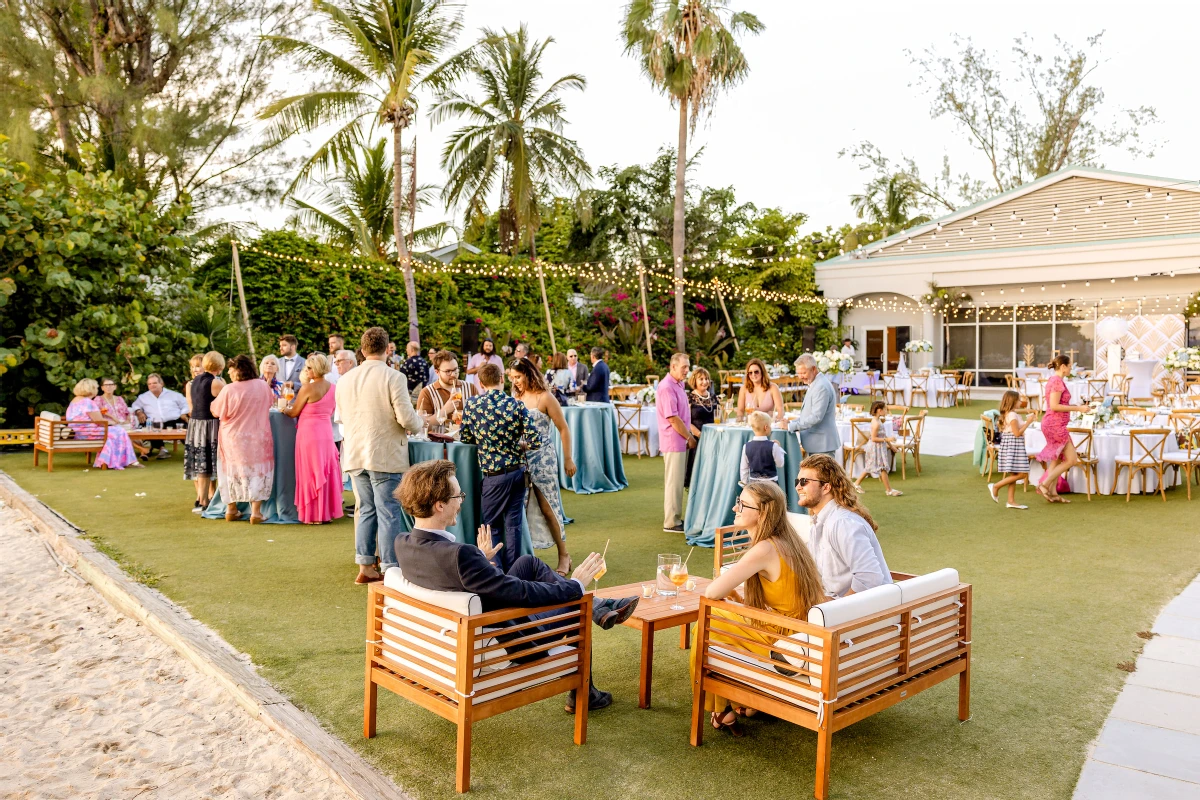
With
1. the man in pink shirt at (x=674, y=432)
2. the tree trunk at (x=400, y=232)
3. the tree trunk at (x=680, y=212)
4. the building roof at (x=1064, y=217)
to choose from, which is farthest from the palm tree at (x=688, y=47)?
the man in pink shirt at (x=674, y=432)

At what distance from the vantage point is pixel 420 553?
123 inches

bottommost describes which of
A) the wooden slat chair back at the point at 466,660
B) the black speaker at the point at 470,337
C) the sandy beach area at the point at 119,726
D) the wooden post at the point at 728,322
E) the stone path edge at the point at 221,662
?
the sandy beach area at the point at 119,726

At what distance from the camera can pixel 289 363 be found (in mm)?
12289

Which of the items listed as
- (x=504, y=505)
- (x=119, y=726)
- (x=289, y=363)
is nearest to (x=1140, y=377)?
(x=289, y=363)

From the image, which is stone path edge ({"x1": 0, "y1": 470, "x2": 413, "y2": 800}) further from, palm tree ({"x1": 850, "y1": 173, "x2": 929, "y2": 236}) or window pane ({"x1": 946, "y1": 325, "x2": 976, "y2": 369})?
palm tree ({"x1": 850, "y1": 173, "x2": 929, "y2": 236})

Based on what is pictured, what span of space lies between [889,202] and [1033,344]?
12038 millimetres

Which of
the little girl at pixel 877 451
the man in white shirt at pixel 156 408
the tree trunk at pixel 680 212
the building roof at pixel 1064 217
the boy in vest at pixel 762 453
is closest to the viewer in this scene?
the boy in vest at pixel 762 453

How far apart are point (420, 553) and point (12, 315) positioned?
1332cm

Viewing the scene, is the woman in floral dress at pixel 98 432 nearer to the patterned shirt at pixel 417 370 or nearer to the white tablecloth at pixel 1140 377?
the patterned shirt at pixel 417 370

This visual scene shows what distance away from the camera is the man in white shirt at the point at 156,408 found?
42.0ft

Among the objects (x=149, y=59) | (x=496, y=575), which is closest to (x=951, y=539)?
(x=496, y=575)

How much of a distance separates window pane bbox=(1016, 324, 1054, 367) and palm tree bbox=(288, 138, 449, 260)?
17.2 m

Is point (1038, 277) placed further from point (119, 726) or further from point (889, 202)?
point (119, 726)

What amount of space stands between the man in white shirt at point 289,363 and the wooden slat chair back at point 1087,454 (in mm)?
8074
